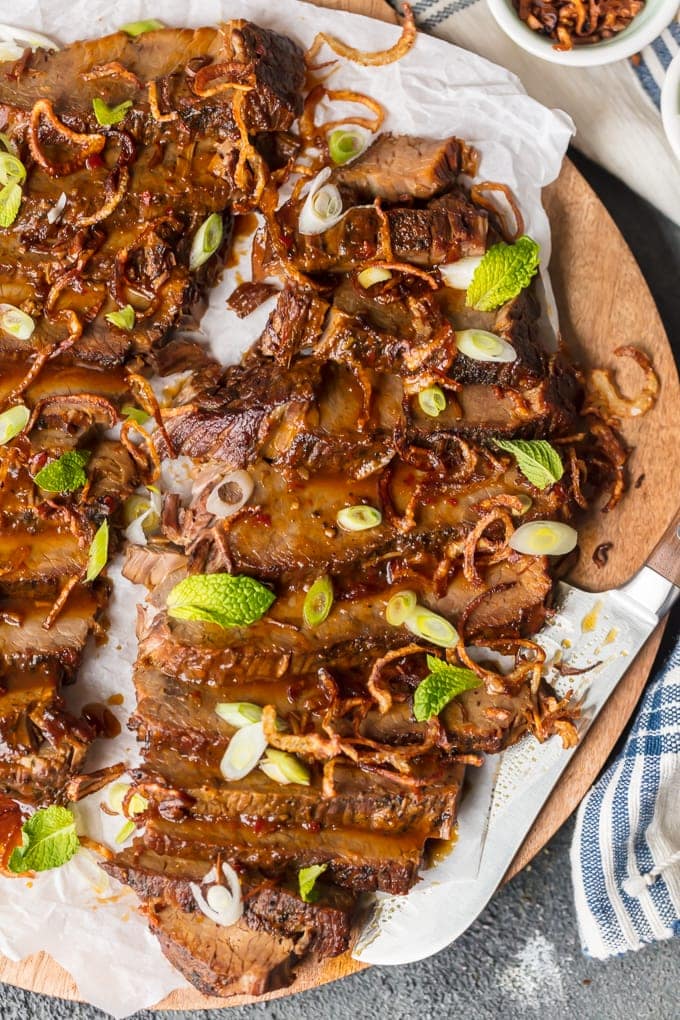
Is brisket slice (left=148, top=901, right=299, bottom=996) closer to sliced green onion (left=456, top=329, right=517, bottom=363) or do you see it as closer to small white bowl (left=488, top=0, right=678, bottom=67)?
sliced green onion (left=456, top=329, right=517, bottom=363)

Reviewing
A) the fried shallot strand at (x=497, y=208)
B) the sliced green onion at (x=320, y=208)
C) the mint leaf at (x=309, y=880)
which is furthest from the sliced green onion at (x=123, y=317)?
the mint leaf at (x=309, y=880)

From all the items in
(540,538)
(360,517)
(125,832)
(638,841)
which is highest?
(540,538)

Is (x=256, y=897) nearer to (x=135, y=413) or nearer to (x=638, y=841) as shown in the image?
(x=638, y=841)

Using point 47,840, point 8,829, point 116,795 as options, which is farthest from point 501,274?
point 8,829

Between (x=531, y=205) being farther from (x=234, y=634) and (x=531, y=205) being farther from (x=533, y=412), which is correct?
(x=234, y=634)

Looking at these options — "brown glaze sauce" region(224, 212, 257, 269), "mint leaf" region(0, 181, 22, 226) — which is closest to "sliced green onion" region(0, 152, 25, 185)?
"mint leaf" region(0, 181, 22, 226)

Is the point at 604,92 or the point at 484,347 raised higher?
the point at 604,92

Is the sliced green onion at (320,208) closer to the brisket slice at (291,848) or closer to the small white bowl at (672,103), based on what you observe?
the small white bowl at (672,103)
